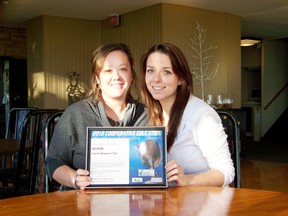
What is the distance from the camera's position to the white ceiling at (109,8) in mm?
7395

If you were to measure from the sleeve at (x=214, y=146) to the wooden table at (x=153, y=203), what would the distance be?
0.25 meters

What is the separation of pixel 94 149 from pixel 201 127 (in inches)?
19.4

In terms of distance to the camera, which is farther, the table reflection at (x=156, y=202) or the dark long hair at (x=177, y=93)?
the dark long hair at (x=177, y=93)

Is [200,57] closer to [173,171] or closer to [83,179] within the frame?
[173,171]

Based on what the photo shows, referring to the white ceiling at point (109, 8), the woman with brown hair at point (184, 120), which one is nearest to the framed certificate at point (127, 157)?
the woman with brown hair at point (184, 120)

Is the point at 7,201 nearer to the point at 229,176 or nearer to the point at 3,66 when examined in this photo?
the point at 229,176

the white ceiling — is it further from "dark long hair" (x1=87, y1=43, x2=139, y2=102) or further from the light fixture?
"dark long hair" (x1=87, y1=43, x2=139, y2=102)

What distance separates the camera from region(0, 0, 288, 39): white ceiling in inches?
291

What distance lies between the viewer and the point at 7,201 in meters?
1.21

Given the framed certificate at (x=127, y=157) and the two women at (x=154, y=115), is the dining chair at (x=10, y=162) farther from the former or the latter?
the framed certificate at (x=127, y=157)

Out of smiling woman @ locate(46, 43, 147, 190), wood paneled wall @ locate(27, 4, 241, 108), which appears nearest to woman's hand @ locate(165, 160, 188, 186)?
smiling woman @ locate(46, 43, 147, 190)

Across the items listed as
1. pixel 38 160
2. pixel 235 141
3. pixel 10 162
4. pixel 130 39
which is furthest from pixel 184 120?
pixel 130 39

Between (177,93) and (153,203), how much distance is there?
703mm

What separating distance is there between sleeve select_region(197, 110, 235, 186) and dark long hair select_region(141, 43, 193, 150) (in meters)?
0.11
